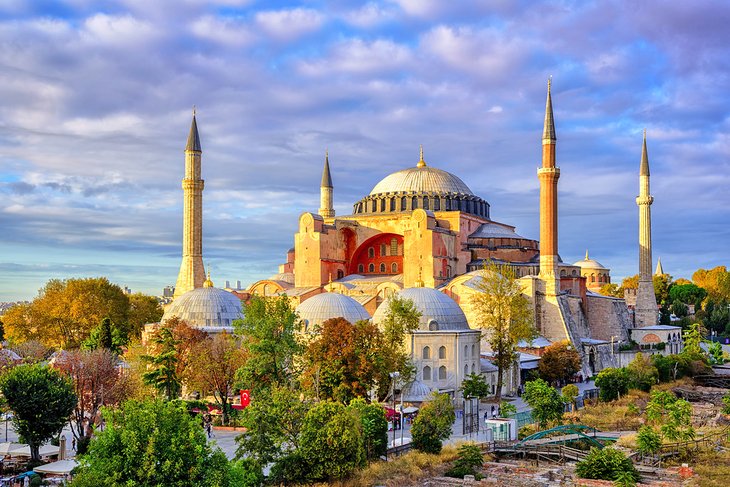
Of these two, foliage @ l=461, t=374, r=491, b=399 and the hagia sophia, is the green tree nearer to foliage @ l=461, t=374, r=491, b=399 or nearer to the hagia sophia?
the hagia sophia

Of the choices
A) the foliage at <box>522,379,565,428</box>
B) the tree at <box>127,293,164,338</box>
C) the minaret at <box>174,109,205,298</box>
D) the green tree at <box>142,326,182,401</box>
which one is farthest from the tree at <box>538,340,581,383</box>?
the tree at <box>127,293,164,338</box>

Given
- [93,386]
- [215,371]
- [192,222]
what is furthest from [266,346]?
[192,222]

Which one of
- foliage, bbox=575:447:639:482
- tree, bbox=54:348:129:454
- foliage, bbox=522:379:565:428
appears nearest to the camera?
foliage, bbox=575:447:639:482

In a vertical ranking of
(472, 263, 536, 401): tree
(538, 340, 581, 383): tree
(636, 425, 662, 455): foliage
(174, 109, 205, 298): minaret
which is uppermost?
(174, 109, 205, 298): minaret

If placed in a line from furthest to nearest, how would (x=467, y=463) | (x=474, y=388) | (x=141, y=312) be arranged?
1. (x=141, y=312)
2. (x=474, y=388)
3. (x=467, y=463)

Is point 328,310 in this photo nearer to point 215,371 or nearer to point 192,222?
point 215,371

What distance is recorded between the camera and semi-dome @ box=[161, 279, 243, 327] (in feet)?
106

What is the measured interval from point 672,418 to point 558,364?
10344 millimetres

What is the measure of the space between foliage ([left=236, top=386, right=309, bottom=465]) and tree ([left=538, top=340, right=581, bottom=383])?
18.4m

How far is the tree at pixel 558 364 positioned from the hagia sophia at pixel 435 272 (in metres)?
1.12

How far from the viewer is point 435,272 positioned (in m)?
40.2

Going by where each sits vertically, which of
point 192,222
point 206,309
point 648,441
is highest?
point 192,222

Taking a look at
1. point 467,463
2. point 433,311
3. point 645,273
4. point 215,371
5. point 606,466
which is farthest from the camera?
point 645,273

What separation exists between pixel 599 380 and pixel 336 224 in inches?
756
